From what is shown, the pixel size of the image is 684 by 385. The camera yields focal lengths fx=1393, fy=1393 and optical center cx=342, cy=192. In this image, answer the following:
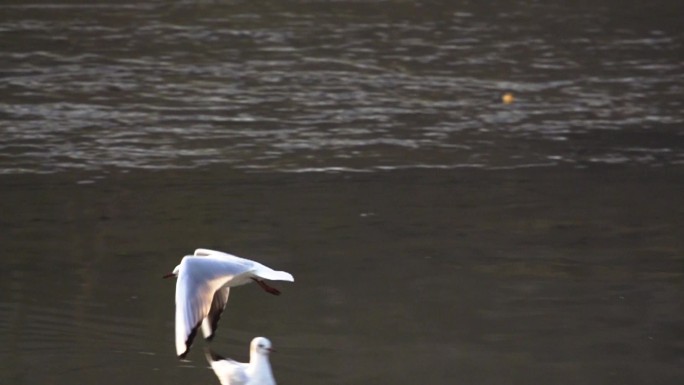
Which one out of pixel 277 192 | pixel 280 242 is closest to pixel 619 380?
pixel 280 242

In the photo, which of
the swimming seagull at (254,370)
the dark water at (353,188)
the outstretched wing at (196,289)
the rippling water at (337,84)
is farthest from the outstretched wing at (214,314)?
the rippling water at (337,84)

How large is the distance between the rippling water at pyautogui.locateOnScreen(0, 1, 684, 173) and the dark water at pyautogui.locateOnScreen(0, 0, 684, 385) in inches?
1.4

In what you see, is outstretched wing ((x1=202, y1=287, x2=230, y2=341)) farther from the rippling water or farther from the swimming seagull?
the rippling water

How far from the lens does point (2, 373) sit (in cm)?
576

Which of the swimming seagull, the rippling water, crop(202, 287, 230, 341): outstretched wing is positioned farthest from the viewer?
the rippling water

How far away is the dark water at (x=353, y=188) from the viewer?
20.4ft

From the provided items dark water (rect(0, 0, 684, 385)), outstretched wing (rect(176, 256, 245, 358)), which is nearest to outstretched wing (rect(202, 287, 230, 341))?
dark water (rect(0, 0, 684, 385))

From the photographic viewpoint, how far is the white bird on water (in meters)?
5.48

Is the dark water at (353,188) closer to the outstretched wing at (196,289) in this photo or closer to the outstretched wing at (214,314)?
the outstretched wing at (214,314)

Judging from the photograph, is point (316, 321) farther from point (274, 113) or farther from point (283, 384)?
point (274, 113)

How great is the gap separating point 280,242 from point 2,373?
2355 mm

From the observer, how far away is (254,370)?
542cm

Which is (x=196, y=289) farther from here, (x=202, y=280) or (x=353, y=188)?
(x=353, y=188)

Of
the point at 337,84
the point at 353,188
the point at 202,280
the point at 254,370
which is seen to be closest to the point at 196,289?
the point at 202,280
